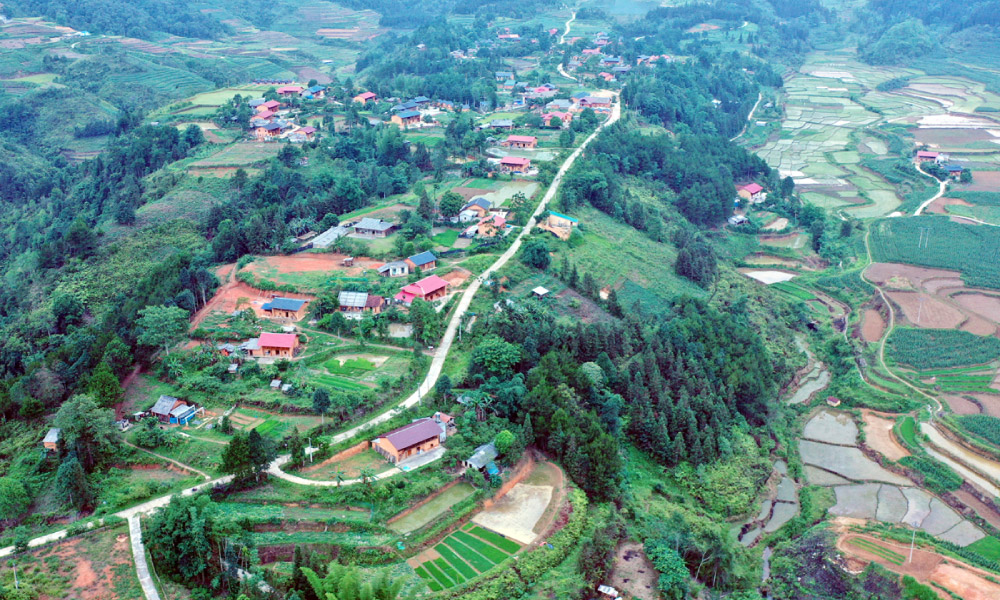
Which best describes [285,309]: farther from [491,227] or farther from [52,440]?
[491,227]

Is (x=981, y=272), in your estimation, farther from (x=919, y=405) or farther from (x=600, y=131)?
(x=600, y=131)

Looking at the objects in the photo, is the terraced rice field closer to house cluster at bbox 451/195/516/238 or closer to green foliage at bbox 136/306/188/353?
green foliage at bbox 136/306/188/353

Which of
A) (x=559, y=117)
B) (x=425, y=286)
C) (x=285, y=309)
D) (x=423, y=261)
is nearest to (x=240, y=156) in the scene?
(x=423, y=261)

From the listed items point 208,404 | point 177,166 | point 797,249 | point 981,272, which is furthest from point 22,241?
point 981,272

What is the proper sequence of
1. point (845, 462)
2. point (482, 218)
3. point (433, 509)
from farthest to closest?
point (482, 218) < point (845, 462) < point (433, 509)

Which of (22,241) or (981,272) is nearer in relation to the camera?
(981,272)
